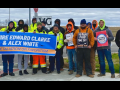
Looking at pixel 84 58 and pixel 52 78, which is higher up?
pixel 84 58

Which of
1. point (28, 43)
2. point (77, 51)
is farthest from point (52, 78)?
point (28, 43)

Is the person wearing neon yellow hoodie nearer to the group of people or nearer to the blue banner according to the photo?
the group of people

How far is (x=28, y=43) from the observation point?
782 cm

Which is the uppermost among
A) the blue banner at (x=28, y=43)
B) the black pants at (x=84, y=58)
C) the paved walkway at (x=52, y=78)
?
the blue banner at (x=28, y=43)

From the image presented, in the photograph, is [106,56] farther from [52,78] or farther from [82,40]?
[52,78]

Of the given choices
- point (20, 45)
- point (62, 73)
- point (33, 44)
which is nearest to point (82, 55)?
point (62, 73)

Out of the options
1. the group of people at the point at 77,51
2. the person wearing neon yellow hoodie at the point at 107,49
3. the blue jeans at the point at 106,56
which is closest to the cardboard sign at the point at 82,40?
the group of people at the point at 77,51

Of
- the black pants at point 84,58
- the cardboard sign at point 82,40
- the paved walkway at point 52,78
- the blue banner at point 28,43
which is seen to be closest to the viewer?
the paved walkway at point 52,78

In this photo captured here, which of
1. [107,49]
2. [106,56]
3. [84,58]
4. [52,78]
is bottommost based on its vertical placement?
[52,78]

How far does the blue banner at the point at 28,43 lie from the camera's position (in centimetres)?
773

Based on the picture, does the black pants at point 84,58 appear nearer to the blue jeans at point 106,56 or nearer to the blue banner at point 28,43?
the blue jeans at point 106,56

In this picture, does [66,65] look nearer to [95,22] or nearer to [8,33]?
[95,22]

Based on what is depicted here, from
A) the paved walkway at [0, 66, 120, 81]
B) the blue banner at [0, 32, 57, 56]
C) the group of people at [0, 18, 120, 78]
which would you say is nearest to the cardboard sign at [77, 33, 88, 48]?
the group of people at [0, 18, 120, 78]

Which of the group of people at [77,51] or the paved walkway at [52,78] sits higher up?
the group of people at [77,51]
